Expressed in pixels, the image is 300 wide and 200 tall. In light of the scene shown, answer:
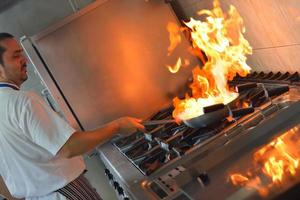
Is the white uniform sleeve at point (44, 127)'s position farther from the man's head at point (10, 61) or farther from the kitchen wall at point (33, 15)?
the kitchen wall at point (33, 15)

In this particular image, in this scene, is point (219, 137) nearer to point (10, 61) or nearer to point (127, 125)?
point (127, 125)

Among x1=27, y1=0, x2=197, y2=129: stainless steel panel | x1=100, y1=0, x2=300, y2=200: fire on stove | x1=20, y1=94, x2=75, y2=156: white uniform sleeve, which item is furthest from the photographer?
x1=27, y1=0, x2=197, y2=129: stainless steel panel

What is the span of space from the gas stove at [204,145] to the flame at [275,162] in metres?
0.06

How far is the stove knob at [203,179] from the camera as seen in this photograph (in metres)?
1.25

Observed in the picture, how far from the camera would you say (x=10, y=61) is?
1.79 m

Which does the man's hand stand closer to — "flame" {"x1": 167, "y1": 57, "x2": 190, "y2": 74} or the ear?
the ear

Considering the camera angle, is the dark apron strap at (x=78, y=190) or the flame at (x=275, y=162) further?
the dark apron strap at (x=78, y=190)

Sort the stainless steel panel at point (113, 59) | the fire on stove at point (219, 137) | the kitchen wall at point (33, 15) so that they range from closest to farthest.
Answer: the fire on stove at point (219, 137)
the stainless steel panel at point (113, 59)
the kitchen wall at point (33, 15)

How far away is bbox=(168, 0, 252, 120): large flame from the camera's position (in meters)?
1.93

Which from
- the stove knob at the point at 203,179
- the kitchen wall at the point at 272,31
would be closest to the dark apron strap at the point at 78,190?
the stove knob at the point at 203,179

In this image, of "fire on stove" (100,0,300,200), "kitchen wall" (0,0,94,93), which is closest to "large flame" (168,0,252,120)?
"fire on stove" (100,0,300,200)

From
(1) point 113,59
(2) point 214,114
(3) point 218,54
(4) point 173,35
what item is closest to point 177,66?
(4) point 173,35

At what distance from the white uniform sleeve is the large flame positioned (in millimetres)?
523

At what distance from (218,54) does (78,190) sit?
0.94 meters
